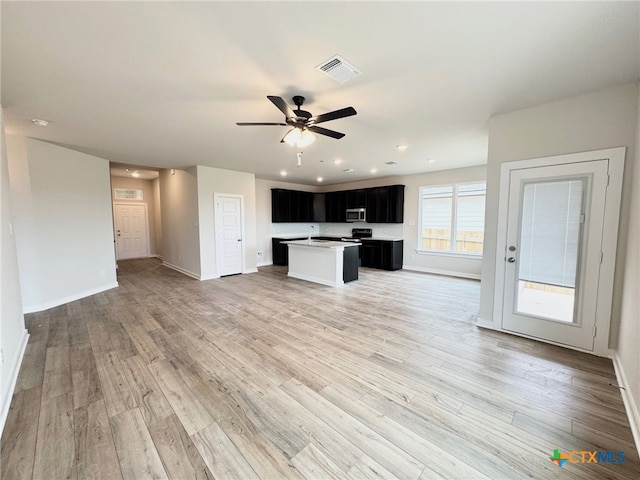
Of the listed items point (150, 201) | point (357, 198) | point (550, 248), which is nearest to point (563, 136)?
point (550, 248)

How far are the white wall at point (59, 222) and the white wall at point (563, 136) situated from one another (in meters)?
6.70

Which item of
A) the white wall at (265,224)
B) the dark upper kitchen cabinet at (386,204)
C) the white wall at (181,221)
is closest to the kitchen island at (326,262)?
the white wall at (265,224)

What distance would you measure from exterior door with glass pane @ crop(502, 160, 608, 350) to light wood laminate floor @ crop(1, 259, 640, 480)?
0.29 m

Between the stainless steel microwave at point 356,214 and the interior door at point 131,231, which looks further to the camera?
the interior door at point 131,231

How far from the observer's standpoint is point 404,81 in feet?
7.56

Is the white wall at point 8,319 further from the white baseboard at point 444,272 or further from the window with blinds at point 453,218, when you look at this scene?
the window with blinds at point 453,218

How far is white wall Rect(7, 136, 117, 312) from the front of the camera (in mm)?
3854

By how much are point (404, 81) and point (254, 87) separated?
4.66 ft

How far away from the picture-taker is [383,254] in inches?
275

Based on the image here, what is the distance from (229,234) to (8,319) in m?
4.23

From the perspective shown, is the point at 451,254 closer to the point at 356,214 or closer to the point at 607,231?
Result: the point at 356,214

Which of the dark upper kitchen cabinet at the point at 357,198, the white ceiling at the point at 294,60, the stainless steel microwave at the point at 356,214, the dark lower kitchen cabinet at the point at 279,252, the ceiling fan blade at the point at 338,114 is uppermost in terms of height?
the white ceiling at the point at 294,60

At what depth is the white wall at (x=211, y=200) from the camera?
19.1ft

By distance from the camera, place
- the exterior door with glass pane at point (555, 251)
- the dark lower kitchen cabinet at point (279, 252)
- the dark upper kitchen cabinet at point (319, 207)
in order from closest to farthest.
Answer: the exterior door with glass pane at point (555, 251) < the dark lower kitchen cabinet at point (279, 252) < the dark upper kitchen cabinet at point (319, 207)
